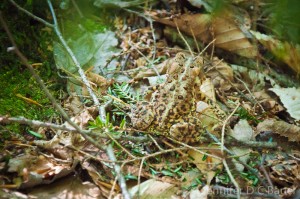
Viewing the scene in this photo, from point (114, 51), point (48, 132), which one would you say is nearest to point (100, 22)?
point (114, 51)

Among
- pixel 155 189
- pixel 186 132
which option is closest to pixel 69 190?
pixel 155 189

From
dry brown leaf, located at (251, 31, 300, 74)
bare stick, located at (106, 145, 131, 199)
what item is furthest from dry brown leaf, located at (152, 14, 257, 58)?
bare stick, located at (106, 145, 131, 199)

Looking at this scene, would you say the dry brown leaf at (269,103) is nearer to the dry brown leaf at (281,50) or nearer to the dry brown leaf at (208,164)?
the dry brown leaf at (281,50)

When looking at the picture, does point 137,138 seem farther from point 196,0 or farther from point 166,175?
point 196,0

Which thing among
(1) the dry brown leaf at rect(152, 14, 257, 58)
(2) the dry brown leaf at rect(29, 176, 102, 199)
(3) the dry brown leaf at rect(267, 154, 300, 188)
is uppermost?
(1) the dry brown leaf at rect(152, 14, 257, 58)

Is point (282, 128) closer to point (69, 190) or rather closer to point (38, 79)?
point (69, 190)

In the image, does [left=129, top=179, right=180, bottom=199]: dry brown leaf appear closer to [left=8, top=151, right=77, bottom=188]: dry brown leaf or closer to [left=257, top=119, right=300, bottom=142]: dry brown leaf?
[left=8, top=151, right=77, bottom=188]: dry brown leaf
